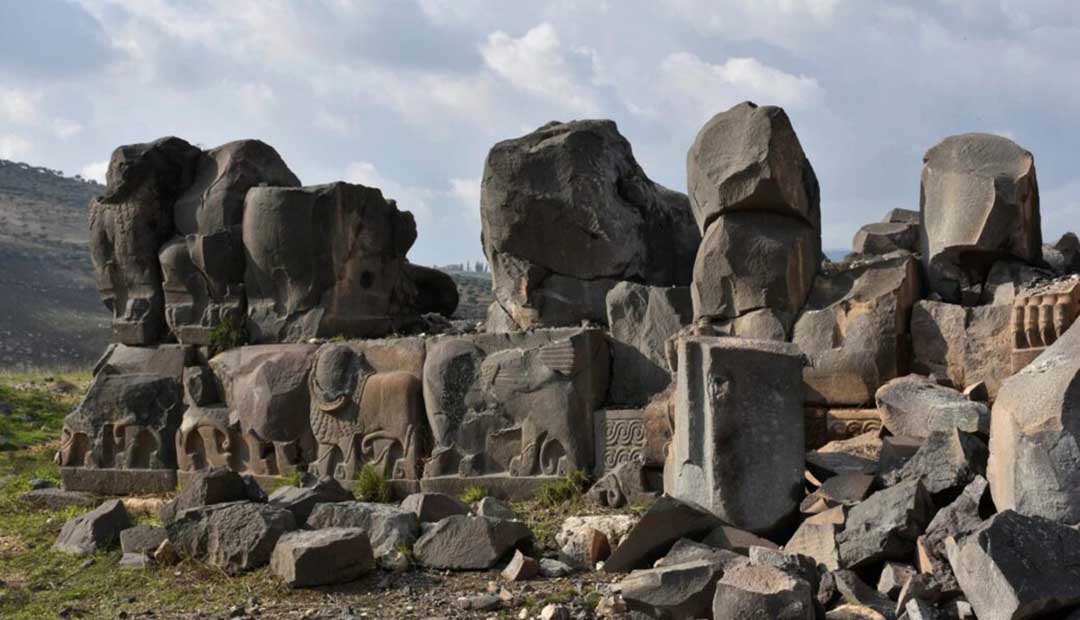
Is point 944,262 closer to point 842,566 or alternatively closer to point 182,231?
point 842,566

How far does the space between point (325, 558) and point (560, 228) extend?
4.01 metres

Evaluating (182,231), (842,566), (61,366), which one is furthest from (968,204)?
(61,366)

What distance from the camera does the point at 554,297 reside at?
9055mm

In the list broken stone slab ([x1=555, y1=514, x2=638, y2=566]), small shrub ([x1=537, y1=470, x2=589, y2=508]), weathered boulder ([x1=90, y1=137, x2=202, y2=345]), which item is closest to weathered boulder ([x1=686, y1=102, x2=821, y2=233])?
small shrub ([x1=537, y1=470, x2=589, y2=508])

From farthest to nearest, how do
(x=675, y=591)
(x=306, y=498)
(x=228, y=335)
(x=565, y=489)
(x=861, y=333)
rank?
(x=228, y=335) < (x=565, y=489) < (x=861, y=333) < (x=306, y=498) < (x=675, y=591)

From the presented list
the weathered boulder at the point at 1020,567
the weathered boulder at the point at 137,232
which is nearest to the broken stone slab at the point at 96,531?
the weathered boulder at the point at 137,232

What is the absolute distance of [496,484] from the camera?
26.2ft

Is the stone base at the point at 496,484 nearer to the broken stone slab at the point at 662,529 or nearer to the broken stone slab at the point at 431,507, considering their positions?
the broken stone slab at the point at 431,507

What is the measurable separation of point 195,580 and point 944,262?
4.92m

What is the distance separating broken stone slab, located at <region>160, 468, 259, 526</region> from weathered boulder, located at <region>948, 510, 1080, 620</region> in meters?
4.33

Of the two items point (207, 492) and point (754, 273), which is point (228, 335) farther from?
point (754, 273)

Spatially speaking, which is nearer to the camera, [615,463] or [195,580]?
[195,580]

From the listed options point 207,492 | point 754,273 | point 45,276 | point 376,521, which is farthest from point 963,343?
point 45,276

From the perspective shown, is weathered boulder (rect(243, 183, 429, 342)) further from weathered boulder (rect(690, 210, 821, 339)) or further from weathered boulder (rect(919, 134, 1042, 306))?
weathered boulder (rect(919, 134, 1042, 306))
